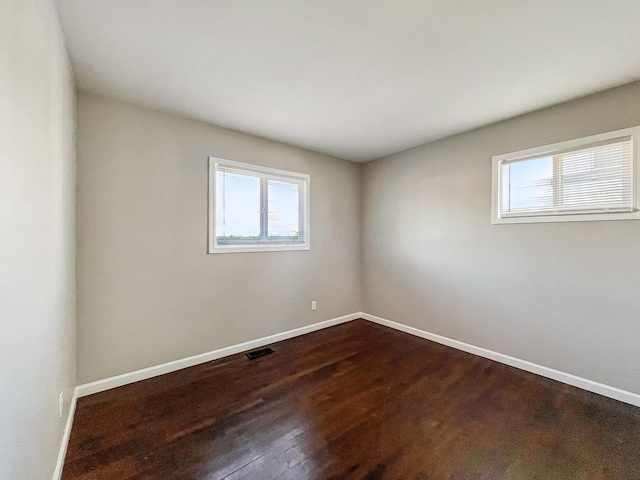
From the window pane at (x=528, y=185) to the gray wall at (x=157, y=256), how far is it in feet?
8.36

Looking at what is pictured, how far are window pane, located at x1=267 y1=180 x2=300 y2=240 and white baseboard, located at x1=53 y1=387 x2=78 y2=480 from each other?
2.26 m

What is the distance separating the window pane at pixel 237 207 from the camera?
2.90 m

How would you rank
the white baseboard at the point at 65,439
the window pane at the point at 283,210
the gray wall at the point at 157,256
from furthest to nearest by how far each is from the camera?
1. the window pane at the point at 283,210
2. the gray wall at the point at 157,256
3. the white baseboard at the point at 65,439

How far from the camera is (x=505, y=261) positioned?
8.96 feet

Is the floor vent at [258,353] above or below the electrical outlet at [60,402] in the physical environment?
below

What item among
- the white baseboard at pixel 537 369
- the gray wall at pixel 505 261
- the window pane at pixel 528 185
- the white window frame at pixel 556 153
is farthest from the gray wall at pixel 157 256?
the window pane at pixel 528 185

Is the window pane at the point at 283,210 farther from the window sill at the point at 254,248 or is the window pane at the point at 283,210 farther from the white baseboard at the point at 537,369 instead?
the white baseboard at the point at 537,369

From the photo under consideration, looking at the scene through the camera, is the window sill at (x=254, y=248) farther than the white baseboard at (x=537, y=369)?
Yes

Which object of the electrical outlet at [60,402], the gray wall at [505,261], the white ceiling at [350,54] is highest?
the white ceiling at [350,54]

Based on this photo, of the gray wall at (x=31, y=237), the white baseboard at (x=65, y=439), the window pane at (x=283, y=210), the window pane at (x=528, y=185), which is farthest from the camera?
the window pane at (x=283, y=210)

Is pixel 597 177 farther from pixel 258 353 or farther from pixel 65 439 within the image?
pixel 65 439

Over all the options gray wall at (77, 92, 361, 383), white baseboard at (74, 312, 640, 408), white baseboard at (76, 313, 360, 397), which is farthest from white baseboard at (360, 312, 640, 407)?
gray wall at (77, 92, 361, 383)

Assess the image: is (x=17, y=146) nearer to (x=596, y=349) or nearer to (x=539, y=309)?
(x=539, y=309)

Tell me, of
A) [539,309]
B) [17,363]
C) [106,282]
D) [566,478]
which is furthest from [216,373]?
[539,309]
